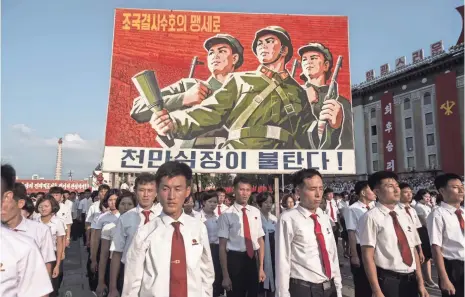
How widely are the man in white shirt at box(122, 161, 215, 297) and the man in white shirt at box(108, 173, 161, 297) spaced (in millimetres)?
1165

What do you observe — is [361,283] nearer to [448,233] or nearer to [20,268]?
[448,233]

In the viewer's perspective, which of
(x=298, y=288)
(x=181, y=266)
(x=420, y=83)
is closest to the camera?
(x=181, y=266)

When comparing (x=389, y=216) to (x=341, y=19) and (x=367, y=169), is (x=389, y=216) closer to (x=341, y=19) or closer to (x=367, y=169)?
(x=341, y=19)

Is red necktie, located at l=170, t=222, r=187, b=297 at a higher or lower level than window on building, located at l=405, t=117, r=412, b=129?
lower

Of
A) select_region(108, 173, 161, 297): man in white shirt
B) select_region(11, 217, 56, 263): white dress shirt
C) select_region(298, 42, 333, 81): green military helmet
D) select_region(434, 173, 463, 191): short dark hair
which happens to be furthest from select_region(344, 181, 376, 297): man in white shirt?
select_region(11, 217, 56, 263): white dress shirt

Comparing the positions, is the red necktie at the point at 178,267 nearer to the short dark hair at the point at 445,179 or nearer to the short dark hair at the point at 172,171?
the short dark hair at the point at 172,171

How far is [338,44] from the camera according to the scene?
24.3 ft

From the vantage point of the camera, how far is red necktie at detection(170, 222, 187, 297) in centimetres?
235

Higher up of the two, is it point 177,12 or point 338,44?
point 177,12

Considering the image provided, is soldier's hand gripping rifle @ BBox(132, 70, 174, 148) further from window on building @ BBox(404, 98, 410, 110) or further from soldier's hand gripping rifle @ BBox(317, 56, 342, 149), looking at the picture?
window on building @ BBox(404, 98, 410, 110)

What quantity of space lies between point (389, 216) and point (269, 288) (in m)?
2.19

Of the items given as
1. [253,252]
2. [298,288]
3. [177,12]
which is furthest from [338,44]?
[298,288]

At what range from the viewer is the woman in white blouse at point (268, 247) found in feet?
15.7

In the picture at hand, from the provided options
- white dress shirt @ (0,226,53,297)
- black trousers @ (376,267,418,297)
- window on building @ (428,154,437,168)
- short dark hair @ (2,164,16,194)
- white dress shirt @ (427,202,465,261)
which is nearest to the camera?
A: white dress shirt @ (0,226,53,297)
